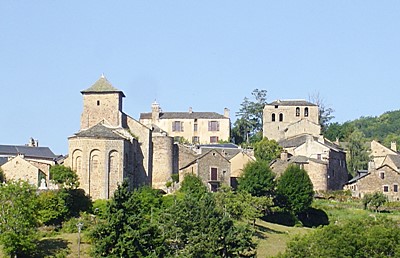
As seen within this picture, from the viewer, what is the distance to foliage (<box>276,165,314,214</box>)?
7369cm

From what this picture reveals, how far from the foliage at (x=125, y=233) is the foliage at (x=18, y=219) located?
160 inches

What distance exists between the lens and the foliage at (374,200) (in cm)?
7950

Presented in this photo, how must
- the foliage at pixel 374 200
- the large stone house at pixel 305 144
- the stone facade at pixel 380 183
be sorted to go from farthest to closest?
the stone facade at pixel 380 183, the large stone house at pixel 305 144, the foliage at pixel 374 200

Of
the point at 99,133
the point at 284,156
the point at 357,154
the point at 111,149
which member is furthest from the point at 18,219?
the point at 357,154

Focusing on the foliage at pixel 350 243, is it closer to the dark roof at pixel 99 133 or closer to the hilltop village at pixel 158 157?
the hilltop village at pixel 158 157

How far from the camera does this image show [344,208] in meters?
79.2

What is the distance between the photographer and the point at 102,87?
73250mm

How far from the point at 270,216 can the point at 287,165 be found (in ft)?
29.6

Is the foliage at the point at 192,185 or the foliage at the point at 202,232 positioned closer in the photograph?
the foliage at the point at 202,232

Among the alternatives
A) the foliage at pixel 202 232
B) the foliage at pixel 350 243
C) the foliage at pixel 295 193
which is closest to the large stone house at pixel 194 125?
the foliage at pixel 295 193

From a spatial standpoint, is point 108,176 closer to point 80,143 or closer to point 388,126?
point 80,143

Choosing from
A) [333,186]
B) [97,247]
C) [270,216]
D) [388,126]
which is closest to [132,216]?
[97,247]

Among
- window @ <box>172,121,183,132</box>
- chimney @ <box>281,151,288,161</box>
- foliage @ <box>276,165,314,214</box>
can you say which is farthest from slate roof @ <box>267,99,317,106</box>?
foliage @ <box>276,165,314,214</box>

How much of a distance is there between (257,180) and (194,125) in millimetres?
25343
